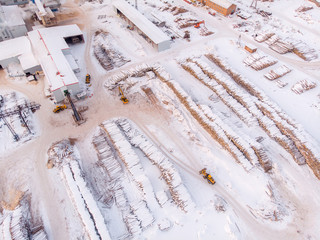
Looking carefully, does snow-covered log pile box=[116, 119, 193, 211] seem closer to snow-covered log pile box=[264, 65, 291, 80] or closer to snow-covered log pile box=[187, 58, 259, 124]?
snow-covered log pile box=[187, 58, 259, 124]

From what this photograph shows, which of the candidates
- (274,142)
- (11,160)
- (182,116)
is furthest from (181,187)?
(11,160)

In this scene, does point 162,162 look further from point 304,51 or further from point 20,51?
point 304,51

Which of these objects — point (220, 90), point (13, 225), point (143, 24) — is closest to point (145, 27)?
point (143, 24)

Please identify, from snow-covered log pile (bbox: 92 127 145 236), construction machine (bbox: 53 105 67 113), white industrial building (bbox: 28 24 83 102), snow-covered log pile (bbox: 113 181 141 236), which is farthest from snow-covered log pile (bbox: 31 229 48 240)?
white industrial building (bbox: 28 24 83 102)

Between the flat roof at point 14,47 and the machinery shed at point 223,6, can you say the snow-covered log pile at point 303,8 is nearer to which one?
the machinery shed at point 223,6

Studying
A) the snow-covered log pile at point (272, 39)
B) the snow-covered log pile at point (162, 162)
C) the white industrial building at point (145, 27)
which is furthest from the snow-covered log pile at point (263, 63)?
the snow-covered log pile at point (162, 162)

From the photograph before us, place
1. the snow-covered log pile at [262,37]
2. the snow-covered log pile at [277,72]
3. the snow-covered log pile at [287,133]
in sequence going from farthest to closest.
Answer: the snow-covered log pile at [262,37]
the snow-covered log pile at [277,72]
the snow-covered log pile at [287,133]
